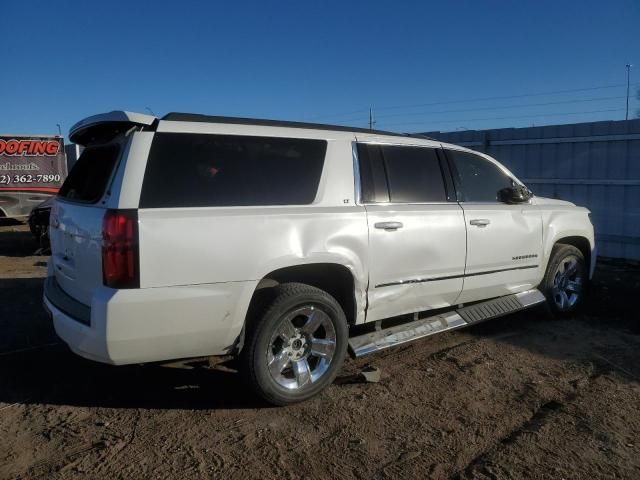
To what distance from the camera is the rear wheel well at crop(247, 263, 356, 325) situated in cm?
366

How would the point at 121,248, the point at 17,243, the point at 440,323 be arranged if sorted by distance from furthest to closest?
the point at 17,243
the point at 440,323
the point at 121,248

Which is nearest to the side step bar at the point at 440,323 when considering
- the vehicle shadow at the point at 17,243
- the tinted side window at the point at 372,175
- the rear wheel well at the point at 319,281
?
the rear wheel well at the point at 319,281

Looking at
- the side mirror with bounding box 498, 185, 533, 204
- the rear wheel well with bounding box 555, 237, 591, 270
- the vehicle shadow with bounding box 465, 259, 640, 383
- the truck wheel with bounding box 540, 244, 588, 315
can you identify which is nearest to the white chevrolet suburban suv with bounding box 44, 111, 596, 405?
the side mirror with bounding box 498, 185, 533, 204

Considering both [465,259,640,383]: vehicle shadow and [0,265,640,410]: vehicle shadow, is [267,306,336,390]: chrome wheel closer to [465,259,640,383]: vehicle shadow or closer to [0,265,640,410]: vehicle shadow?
[0,265,640,410]: vehicle shadow

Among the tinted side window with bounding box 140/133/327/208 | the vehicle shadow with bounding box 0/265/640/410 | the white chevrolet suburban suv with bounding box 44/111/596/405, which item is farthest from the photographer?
the vehicle shadow with bounding box 0/265/640/410

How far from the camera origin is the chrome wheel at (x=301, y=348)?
12.1ft

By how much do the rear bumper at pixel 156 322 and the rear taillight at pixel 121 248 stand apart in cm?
8

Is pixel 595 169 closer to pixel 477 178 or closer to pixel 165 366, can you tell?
pixel 477 178

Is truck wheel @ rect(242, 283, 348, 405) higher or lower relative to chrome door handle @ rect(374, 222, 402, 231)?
lower

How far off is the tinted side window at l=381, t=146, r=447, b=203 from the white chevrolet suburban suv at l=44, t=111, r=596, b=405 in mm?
13

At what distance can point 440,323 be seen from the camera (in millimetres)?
4707

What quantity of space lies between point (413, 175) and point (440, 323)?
4.26 ft

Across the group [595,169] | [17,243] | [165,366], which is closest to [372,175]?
[165,366]

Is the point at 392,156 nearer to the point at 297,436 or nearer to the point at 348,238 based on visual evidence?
the point at 348,238
